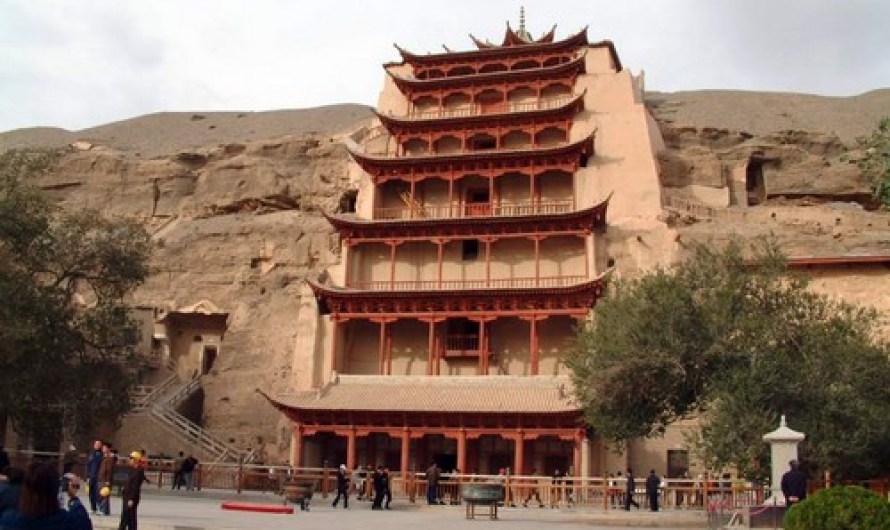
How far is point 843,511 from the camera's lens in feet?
36.6

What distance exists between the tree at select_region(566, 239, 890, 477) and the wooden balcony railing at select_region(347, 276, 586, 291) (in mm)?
11321

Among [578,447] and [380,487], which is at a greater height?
[578,447]

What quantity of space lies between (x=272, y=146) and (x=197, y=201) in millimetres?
5199

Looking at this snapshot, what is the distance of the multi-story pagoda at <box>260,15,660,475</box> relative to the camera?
31.8 m

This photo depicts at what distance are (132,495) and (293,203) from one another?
35641mm

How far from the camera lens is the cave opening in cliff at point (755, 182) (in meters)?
44.4

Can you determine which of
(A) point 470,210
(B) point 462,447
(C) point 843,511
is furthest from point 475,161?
(C) point 843,511

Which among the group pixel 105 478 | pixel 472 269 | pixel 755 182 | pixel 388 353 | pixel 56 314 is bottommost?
pixel 105 478

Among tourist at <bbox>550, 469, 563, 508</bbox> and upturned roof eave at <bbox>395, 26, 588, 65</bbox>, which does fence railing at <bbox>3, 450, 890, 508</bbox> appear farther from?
upturned roof eave at <bbox>395, 26, 588, 65</bbox>

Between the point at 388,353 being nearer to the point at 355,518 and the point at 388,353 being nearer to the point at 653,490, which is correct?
the point at 653,490

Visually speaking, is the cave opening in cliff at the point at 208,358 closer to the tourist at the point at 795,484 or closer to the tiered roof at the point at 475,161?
the tiered roof at the point at 475,161

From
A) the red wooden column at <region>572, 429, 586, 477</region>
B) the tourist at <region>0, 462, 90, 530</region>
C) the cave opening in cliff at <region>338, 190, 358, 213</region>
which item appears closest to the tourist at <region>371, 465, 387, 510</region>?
the red wooden column at <region>572, 429, 586, 477</region>

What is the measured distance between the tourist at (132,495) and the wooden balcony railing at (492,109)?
3099 cm

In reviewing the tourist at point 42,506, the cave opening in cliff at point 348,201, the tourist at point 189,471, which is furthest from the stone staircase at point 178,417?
the tourist at point 42,506
